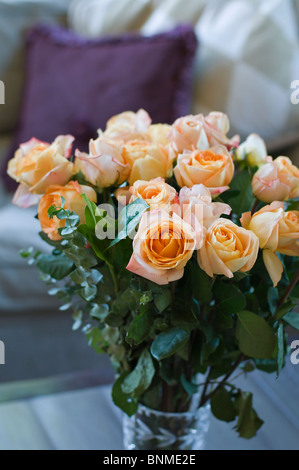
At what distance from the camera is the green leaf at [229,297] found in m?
0.56

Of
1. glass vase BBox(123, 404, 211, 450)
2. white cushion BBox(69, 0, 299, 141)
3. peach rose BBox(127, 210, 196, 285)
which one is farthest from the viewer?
white cushion BBox(69, 0, 299, 141)

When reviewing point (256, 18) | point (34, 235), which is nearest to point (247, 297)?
point (34, 235)

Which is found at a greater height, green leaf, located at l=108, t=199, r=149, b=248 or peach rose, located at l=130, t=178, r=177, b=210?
peach rose, located at l=130, t=178, r=177, b=210

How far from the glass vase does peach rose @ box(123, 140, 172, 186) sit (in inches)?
11.7

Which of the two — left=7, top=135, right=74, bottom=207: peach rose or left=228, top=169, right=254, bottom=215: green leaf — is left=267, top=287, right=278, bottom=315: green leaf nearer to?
left=228, top=169, right=254, bottom=215: green leaf

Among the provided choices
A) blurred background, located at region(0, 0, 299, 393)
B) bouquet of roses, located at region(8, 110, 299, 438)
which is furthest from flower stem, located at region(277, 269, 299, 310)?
blurred background, located at region(0, 0, 299, 393)

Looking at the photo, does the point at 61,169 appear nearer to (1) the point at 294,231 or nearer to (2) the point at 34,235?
(1) the point at 294,231

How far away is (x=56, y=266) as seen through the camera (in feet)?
2.12

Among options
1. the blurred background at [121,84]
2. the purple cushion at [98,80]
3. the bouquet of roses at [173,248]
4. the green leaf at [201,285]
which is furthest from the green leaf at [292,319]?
the purple cushion at [98,80]

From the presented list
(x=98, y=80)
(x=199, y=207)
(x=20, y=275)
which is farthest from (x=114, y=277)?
(x=98, y=80)

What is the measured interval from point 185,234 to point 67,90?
3.97 ft

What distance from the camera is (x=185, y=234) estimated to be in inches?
18.7

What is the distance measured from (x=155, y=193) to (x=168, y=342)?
0.15 m

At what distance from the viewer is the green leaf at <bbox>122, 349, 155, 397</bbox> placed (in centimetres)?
61
